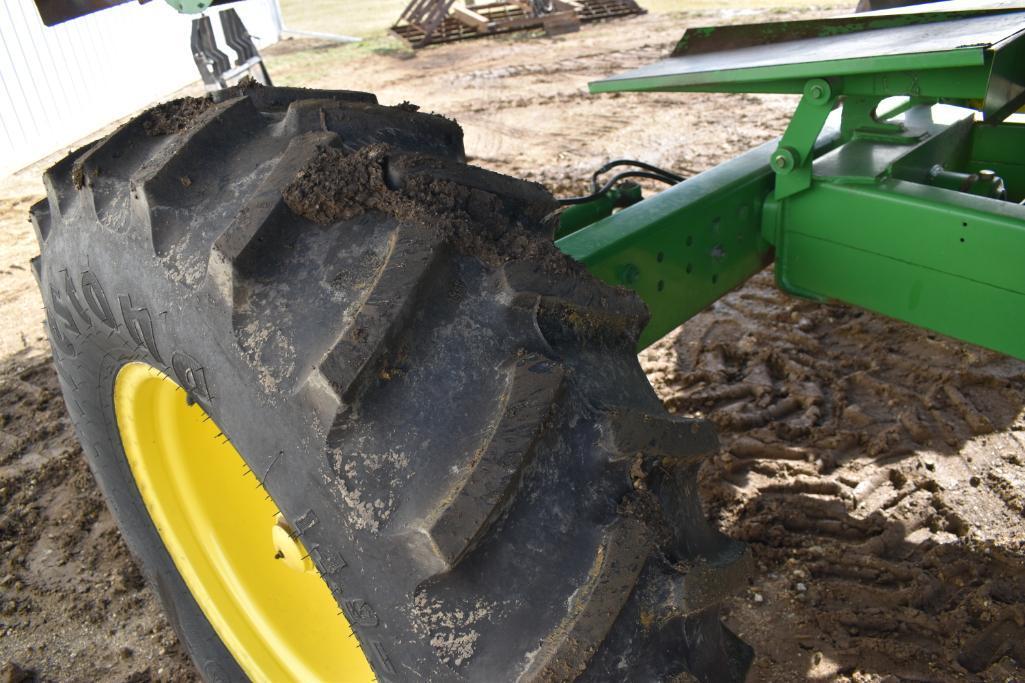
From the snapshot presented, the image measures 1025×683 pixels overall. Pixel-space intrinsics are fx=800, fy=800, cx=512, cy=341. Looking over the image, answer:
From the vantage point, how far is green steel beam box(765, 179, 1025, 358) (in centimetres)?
139

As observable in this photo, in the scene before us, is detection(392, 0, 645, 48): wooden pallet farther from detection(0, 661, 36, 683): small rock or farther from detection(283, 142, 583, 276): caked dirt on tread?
detection(283, 142, 583, 276): caked dirt on tread

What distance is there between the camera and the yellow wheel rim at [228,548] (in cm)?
155

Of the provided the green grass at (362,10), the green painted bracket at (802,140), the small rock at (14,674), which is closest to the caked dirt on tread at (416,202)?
the green painted bracket at (802,140)

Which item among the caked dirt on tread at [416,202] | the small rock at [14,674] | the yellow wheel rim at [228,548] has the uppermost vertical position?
the caked dirt on tread at [416,202]

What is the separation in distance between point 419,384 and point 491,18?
9.33 m

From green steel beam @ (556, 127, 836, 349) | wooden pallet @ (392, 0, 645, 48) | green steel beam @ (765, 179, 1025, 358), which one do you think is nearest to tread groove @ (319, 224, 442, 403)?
green steel beam @ (556, 127, 836, 349)

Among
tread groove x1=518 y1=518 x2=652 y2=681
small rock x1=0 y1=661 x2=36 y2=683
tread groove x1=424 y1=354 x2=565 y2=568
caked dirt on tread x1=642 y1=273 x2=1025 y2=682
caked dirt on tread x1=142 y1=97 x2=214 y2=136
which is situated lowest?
caked dirt on tread x1=642 y1=273 x2=1025 y2=682

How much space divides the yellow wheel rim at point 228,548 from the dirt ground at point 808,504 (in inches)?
12.7

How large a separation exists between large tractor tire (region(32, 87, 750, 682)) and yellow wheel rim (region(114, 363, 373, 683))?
0.35 metres

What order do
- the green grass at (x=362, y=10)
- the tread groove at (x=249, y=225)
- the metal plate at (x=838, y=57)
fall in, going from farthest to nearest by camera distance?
1. the green grass at (x=362, y=10)
2. the metal plate at (x=838, y=57)
3. the tread groove at (x=249, y=225)

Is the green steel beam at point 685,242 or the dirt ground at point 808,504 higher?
the green steel beam at point 685,242

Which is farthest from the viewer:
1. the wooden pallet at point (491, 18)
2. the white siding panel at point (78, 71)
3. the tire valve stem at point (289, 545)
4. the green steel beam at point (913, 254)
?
the wooden pallet at point (491, 18)

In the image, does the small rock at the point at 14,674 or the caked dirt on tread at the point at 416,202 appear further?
the small rock at the point at 14,674

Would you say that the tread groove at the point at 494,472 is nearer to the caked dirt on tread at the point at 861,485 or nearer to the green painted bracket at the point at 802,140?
the green painted bracket at the point at 802,140
